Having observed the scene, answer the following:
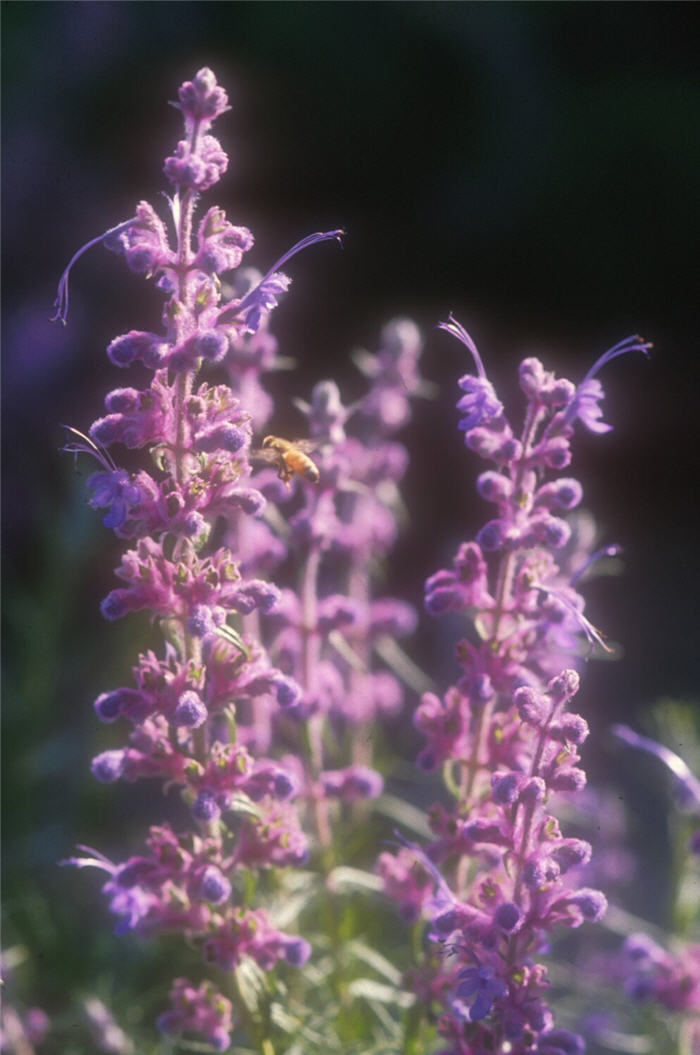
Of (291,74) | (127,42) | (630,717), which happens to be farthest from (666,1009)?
(127,42)

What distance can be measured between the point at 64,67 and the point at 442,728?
18.5 feet

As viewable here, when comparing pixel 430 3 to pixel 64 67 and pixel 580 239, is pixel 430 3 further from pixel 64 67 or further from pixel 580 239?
pixel 64 67

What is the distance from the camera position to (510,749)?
2.42 m

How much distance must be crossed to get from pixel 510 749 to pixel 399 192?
505 cm

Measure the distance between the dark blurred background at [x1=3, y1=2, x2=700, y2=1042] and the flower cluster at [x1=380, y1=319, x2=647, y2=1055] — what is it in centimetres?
358

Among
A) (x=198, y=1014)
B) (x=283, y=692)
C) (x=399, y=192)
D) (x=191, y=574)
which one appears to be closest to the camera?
(x=191, y=574)

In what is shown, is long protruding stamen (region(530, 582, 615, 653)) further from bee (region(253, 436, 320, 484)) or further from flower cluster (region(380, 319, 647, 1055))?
bee (region(253, 436, 320, 484))

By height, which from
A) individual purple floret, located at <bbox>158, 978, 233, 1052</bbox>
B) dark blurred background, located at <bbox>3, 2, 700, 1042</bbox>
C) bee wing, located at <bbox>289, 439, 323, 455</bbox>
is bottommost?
individual purple floret, located at <bbox>158, 978, 233, 1052</bbox>

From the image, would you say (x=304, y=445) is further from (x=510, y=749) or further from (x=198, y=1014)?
(x=198, y=1014)

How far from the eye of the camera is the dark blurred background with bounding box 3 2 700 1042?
6.36 m

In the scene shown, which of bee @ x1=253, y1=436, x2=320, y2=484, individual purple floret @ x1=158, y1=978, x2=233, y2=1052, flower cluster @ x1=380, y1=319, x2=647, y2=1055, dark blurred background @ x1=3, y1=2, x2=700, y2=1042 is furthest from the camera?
dark blurred background @ x1=3, y1=2, x2=700, y2=1042

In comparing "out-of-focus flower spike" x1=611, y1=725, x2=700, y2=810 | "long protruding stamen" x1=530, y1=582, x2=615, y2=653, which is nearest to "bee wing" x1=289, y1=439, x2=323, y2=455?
"long protruding stamen" x1=530, y1=582, x2=615, y2=653

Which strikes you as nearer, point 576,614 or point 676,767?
point 576,614

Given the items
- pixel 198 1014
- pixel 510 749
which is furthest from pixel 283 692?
pixel 198 1014
